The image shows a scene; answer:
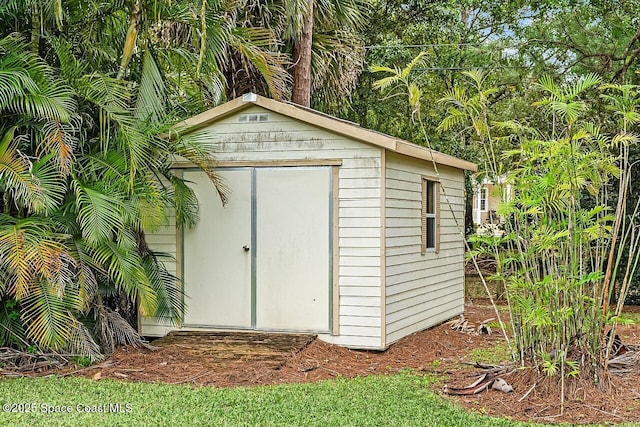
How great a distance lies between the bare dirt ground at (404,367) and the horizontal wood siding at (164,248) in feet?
1.94

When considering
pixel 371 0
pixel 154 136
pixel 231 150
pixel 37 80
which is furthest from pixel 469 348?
pixel 371 0

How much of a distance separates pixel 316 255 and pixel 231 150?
149cm

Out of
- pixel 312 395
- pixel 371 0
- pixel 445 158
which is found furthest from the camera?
pixel 371 0

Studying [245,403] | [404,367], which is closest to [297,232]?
[404,367]

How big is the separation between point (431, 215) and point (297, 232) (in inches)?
94.1

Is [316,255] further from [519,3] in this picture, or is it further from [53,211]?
[519,3]

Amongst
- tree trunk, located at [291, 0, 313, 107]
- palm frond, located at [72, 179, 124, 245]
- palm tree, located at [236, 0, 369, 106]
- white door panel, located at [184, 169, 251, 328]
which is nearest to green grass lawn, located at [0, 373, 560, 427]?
palm frond, located at [72, 179, 124, 245]

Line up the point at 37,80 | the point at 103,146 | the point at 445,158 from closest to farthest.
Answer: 1. the point at 37,80
2. the point at 103,146
3. the point at 445,158

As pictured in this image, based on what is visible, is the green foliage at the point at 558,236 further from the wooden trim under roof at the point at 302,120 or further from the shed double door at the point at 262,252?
the shed double door at the point at 262,252

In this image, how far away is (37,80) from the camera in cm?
641

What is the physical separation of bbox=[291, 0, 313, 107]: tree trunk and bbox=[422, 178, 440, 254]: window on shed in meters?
2.38

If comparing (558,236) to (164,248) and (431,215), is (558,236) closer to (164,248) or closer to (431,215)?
(431,215)

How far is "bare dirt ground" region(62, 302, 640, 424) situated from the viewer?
5383mm

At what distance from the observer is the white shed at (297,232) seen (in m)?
7.50
